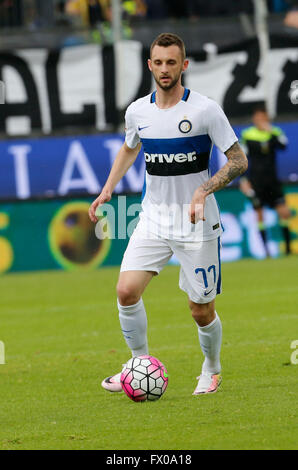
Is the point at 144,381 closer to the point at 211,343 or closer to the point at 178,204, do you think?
the point at 211,343

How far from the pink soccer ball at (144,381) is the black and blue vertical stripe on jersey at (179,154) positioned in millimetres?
1278

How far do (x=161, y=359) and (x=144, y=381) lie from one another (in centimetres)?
196

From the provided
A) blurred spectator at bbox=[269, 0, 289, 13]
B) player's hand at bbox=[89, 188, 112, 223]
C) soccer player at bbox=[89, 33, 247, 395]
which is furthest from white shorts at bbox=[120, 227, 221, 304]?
blurred spectator at bbox=[269, 0, 289, 13]

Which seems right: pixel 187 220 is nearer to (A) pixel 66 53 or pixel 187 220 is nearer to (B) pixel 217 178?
(B) pixel 217 178

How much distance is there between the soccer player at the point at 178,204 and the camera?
262 inches

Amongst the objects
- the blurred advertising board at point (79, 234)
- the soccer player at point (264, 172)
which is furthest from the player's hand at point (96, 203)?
the soccer player at point (264, 172)

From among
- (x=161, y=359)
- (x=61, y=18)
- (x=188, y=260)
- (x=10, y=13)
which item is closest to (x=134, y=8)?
(x=61, y=18)

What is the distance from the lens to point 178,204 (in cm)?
683

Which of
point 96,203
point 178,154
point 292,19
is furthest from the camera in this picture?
point 292,19

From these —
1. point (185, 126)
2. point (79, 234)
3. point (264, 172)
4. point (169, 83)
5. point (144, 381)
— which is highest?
point (169, 83)

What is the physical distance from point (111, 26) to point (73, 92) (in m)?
1.35

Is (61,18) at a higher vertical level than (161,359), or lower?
higher

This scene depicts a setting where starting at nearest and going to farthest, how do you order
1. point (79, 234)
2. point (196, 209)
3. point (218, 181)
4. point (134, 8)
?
point (196, 209), point (218, 181), point (79, 234), point (134, 8)

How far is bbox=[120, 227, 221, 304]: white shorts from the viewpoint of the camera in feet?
22.2
